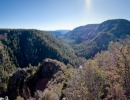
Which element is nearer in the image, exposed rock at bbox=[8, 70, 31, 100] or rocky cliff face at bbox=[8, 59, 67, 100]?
rocky cliff face at bbox=[8, 59, 67, 100]

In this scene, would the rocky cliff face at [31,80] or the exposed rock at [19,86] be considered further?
the exposed rock at [19,86]

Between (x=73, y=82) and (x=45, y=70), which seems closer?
(x=73, y=82)

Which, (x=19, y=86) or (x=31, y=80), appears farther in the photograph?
(x=31, y=80)

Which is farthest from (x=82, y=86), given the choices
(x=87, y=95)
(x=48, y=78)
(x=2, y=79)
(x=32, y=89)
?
(x=2, y=79)

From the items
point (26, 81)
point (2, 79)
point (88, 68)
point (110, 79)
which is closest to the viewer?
point (88, 68)

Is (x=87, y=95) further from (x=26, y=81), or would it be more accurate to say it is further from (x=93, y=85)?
(x=26, y=81)

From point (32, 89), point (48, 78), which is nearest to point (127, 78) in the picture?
point (48, 78)

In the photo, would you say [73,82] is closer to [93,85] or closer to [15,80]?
[93,85]

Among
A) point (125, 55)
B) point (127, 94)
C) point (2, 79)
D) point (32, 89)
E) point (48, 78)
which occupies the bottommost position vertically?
point (2, 79)

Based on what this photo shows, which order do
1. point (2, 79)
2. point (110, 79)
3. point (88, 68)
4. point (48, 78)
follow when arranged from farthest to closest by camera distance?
point (2, 79) → point (48, 78) → point (110, 79) → point (88, 68)

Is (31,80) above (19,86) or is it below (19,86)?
above

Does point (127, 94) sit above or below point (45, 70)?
above
